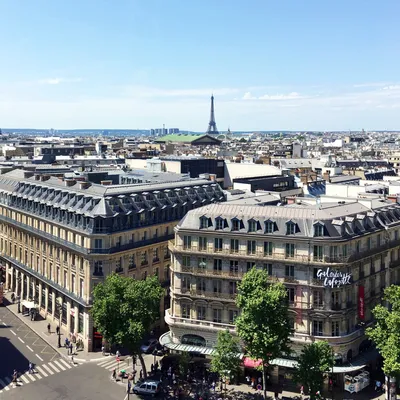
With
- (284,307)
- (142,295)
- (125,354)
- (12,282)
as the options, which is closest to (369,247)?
(284,307)

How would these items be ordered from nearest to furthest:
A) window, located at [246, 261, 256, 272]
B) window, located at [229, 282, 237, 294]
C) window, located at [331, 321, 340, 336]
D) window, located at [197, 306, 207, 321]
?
1. window, located at [331, 321, 340, 336]
2. window, located at [246, 261, 256, 272]
3. window, located at [229, 282, 237, 294]
4. window, located at [197, 306, 207, 321]

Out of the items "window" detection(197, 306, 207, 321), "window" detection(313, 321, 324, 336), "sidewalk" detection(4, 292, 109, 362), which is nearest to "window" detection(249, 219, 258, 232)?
"window" detection(197, 306, 207, 321)

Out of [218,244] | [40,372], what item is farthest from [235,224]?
[40,372]

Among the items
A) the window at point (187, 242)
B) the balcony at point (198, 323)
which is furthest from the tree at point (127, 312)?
the window at point (187, 242)

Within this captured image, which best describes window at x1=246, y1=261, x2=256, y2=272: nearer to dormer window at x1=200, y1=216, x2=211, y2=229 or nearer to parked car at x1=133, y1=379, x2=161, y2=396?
dormer window at x1=200, y1=216, x2=211, y2=229

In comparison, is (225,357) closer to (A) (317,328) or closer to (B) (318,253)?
(A) (317,328)

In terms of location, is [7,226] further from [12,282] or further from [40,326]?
[40,326]

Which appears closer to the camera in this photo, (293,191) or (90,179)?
(90,179)
